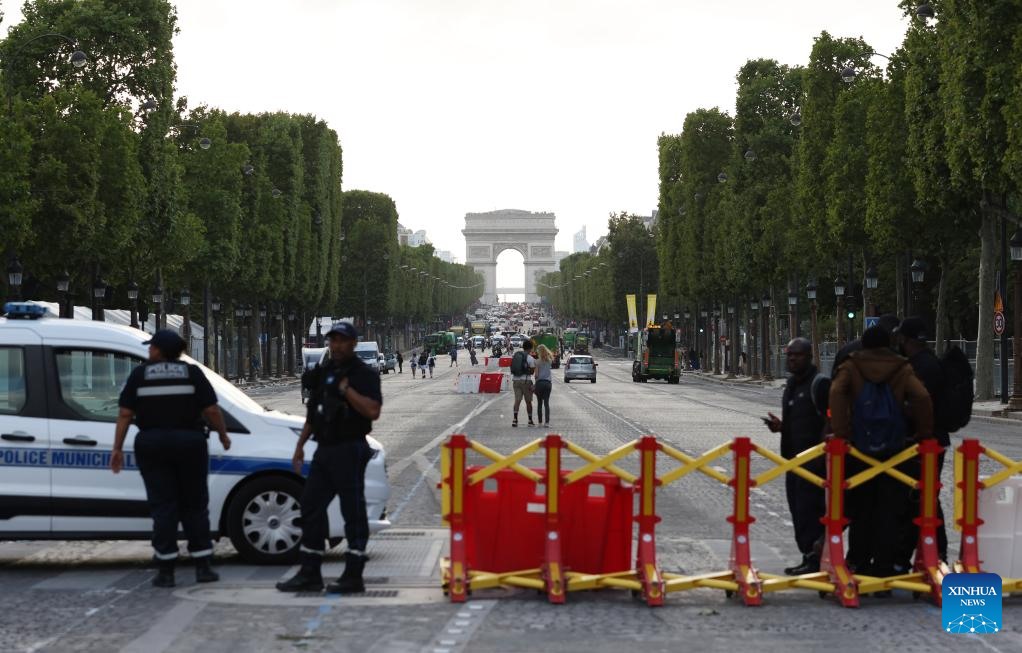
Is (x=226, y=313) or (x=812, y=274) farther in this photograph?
(x=226, y=313)

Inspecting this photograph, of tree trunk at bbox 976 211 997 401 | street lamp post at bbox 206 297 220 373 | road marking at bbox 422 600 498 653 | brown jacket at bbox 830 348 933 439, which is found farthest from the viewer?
street lamp post at bbox 206 297 220 373

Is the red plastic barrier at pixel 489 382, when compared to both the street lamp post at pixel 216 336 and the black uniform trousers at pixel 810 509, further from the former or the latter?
the black uniform trousers at pixel 810 509

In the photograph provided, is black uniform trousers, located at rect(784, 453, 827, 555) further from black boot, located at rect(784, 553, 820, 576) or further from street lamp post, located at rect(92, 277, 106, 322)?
street lamp post, located at rect(92, 277, 106, 322)

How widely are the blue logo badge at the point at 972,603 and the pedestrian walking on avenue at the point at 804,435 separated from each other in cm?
103

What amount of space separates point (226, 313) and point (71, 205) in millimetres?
38975

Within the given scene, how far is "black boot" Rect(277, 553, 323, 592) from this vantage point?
11000 mm

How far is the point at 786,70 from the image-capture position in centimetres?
7512

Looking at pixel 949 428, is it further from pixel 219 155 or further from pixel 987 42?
pixel 219 155

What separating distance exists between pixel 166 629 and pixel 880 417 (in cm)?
474

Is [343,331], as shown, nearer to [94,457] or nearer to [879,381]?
[94,457]

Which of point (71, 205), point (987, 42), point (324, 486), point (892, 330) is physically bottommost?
point (324, 486)

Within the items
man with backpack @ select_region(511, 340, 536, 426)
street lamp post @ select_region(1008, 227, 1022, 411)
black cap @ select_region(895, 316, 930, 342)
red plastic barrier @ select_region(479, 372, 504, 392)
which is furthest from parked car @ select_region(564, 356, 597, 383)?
black cap @ select_region(895, 316, 930, 342)

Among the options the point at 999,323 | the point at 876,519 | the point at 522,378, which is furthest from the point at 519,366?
the point at 876,519

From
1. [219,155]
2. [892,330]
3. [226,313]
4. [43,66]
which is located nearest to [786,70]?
[219,155]
